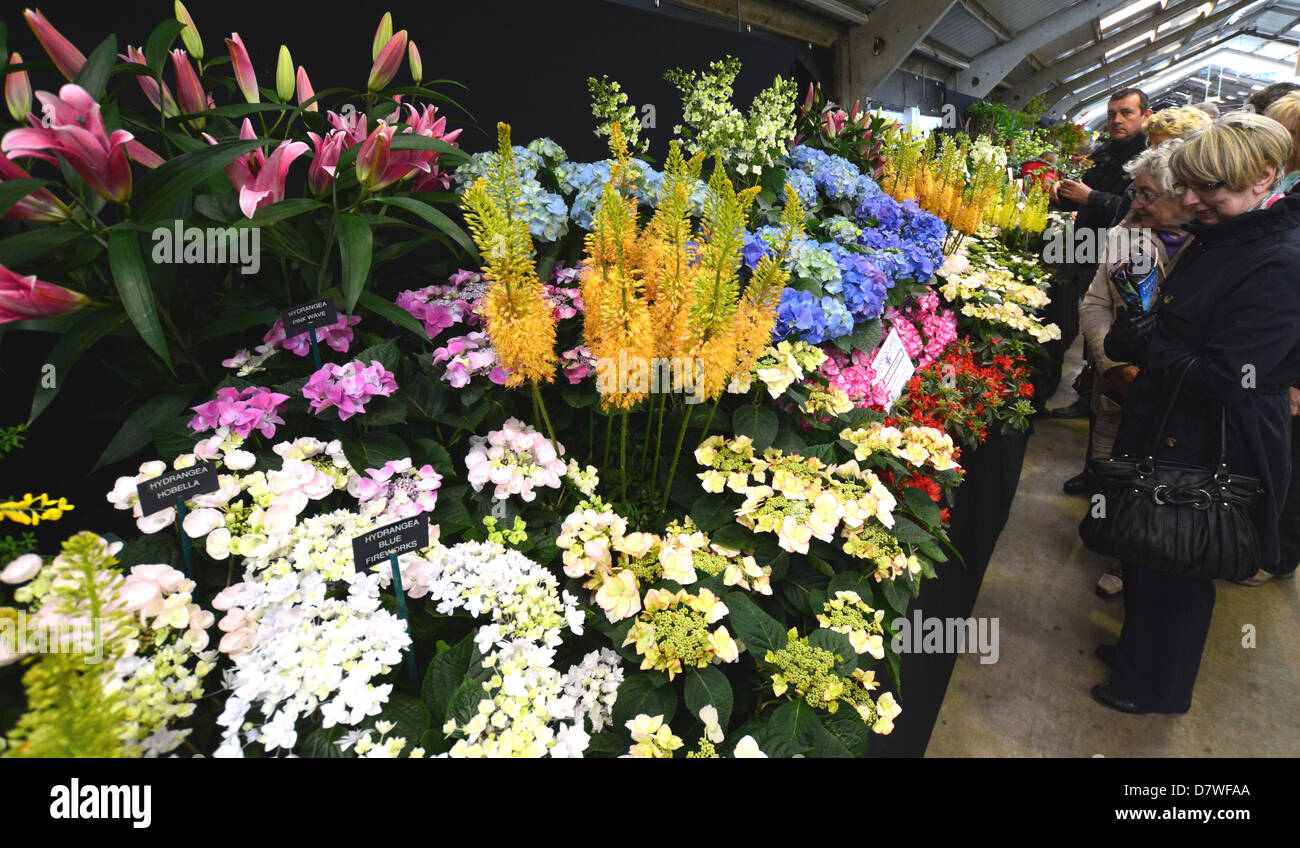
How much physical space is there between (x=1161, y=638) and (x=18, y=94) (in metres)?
2.82

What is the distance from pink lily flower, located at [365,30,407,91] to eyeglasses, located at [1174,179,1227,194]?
180cm

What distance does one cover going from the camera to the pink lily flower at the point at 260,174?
0.95 metres

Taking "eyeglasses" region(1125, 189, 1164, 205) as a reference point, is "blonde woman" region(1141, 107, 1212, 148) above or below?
above

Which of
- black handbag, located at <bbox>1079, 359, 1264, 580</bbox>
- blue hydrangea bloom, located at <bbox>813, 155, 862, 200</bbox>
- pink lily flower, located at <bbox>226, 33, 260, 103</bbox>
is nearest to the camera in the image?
pink lily flower, located at <bbox>226, 33, 260, 103</bbox>

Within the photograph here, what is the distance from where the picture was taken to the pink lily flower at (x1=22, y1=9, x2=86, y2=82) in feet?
2.92

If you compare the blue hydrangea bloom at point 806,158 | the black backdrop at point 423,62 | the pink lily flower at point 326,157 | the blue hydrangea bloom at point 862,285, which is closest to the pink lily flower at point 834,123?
the blue hydrangea bloom at point 806,158

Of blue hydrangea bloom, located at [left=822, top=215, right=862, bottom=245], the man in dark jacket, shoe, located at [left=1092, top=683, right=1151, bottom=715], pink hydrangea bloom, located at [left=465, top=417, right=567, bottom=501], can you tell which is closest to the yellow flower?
pink hydrangea bloom, located at [left=465, top=417, right=567, bottom=501]

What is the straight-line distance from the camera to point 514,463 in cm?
115

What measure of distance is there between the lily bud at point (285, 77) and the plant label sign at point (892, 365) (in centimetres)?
150

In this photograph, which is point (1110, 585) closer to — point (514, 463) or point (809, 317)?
point (809, 317)

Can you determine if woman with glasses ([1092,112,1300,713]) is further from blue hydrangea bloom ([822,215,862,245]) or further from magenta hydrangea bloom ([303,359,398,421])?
magenta hydrangea bloom ([303,359,398,421])

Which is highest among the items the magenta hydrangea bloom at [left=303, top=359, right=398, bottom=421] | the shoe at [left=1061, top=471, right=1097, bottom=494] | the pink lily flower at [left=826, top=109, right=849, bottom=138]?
the pink lily flower at [left=826, top=109, right=849, bottom=138]

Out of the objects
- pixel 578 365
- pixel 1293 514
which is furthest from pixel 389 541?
pixel 1293 514
